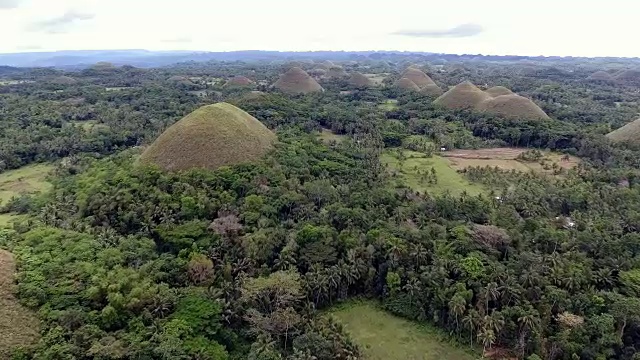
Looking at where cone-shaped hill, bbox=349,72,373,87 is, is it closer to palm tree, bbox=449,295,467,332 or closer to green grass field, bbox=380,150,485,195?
A: green grass field, bbox=380,150,485,195

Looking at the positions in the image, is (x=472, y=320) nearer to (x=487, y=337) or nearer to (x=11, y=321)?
(x=487, y=337)

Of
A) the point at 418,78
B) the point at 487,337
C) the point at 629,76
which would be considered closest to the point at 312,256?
the point at 487,337

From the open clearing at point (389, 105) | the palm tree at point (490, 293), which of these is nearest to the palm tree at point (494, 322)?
the palm tree at point (490, 293)

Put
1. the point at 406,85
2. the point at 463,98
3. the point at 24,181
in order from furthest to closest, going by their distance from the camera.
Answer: the point at 406,85
the point at 463,98
the point at 24,181

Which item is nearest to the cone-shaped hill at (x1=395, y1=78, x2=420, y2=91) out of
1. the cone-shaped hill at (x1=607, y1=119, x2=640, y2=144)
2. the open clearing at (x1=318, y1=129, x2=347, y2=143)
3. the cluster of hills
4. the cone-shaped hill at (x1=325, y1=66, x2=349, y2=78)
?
the cluster of hills

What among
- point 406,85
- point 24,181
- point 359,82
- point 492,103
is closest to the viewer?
point 24,181

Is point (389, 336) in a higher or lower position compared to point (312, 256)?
lower

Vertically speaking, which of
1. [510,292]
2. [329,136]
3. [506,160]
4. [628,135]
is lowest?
[510,292]

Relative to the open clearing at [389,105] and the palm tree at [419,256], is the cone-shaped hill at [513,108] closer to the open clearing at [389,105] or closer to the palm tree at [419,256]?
the open clearing at [389,105]
